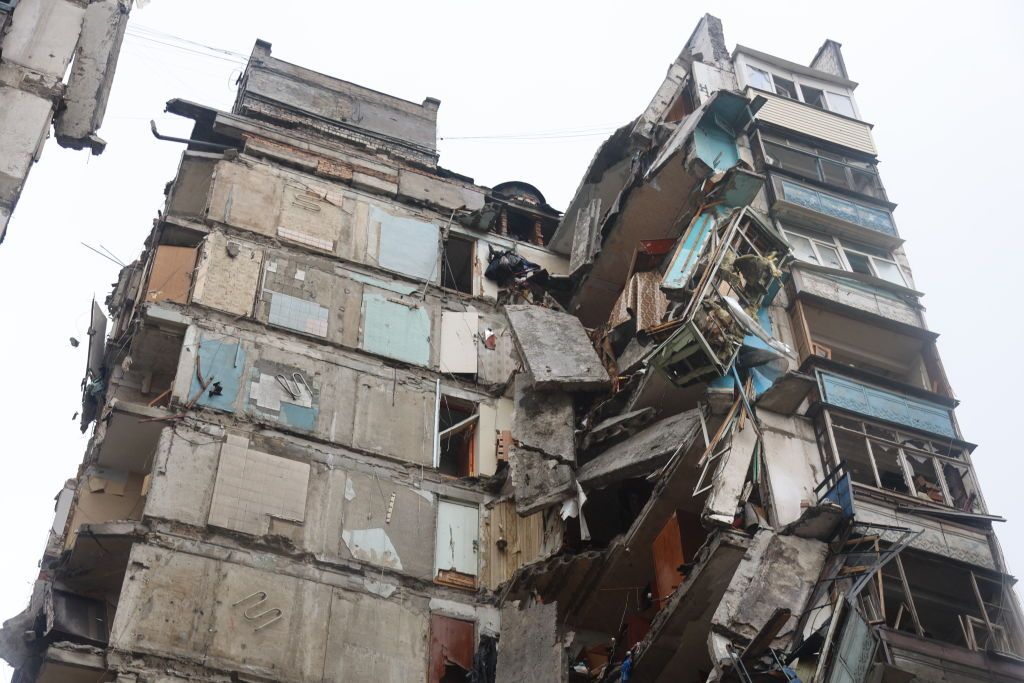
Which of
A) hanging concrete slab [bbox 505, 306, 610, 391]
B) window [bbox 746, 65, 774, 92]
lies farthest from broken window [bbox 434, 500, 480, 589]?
window [bbox 746, 65, 774, 92]

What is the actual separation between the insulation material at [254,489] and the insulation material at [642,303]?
292 inches

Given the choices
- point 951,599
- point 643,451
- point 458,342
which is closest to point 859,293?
point 643,451

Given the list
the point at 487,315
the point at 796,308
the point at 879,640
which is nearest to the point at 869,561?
the point at 879,640

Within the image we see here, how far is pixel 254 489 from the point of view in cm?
1959

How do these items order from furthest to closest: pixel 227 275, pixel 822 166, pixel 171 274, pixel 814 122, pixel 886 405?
1. pixel 814 122
2. pixel 822 166
3. pixel 227 275
4. pixel 171 274
5. pixel 886 405

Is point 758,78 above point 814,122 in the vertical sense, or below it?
above

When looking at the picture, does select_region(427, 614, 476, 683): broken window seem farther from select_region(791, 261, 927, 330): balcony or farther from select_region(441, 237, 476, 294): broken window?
select_region(791, 261, 927, 330): balcony

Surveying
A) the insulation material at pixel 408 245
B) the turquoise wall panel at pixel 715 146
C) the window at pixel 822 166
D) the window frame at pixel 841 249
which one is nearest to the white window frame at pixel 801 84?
the window at pixel 822 166

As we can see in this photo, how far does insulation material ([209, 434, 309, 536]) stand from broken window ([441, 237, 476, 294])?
7321 millimetres

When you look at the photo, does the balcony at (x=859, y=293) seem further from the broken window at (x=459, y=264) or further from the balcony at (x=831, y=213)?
the broken window at (x=459, y=264)

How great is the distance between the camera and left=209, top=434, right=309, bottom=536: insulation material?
62.7ft

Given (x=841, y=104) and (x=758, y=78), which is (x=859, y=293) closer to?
(x=841, y=104)

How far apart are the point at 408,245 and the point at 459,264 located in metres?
1.77

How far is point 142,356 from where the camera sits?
2131 centimetres
